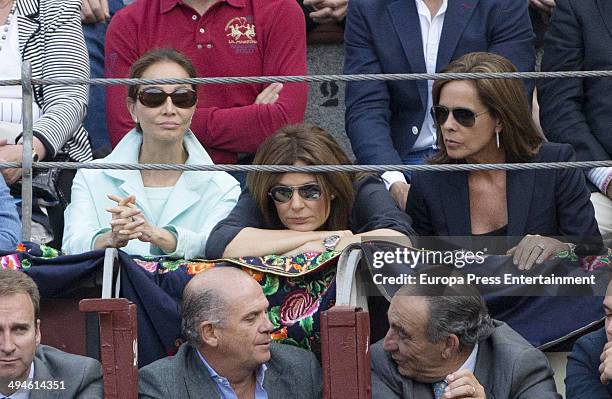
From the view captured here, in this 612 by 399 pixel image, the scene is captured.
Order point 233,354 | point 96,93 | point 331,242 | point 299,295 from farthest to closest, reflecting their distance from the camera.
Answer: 1. point 96,93
2. point 331,242
3. point 299,295
4. point 233,354

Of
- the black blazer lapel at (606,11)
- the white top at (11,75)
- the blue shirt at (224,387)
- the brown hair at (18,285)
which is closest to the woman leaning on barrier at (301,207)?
the blue shirt at (224,387)

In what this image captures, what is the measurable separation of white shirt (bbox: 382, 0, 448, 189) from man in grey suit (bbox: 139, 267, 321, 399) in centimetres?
173

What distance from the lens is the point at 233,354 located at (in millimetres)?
5363

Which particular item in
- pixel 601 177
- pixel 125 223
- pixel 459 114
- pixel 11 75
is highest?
pixel 11 75

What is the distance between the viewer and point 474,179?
6.17 m

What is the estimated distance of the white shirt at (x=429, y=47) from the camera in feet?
22.8

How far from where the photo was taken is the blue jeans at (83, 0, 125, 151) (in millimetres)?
7637

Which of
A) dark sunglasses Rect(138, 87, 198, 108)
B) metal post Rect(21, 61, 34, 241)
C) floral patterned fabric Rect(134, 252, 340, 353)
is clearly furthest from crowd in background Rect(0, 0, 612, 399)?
metal post Rect(21, 61, 34, 241)

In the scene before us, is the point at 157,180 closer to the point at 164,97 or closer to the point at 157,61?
the point at 164,97

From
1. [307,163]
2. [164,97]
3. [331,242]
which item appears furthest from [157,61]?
[331,242]

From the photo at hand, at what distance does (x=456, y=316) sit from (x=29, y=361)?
137 cm

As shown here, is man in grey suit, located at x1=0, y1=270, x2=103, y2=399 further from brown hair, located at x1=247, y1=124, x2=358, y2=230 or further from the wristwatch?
brown hair, located at x1=247, y1=124, x2=358, y2=230

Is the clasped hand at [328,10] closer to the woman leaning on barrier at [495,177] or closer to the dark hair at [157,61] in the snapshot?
the dark hair at [157,61]

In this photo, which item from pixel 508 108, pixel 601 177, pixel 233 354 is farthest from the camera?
pixel 601 177
